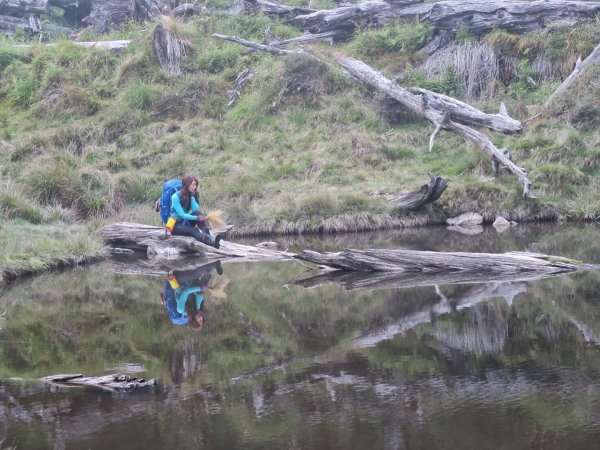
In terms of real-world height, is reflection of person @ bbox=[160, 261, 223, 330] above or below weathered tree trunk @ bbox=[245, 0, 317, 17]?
below

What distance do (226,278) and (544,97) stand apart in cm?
1308

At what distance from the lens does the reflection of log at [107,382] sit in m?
6.27

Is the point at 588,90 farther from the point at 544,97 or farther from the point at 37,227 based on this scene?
the point at 37,227

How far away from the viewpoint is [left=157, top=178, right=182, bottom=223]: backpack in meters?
14.6

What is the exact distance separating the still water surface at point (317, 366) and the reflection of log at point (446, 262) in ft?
1.77

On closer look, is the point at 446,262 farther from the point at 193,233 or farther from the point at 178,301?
the point at 193,233

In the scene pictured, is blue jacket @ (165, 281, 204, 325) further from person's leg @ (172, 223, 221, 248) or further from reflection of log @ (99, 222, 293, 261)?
person's leg @ (172, 223, 221, 248)

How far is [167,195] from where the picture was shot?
14664mm

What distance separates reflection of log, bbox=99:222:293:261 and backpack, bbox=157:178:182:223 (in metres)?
0.49

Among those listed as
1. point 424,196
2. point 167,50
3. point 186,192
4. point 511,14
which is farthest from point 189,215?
point 511,14

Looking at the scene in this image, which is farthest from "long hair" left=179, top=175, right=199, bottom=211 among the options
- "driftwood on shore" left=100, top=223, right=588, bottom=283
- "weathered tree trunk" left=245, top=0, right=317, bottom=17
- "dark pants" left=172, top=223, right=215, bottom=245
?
"weathered tree trunk" left=245, top=0, right=317, bottom=17

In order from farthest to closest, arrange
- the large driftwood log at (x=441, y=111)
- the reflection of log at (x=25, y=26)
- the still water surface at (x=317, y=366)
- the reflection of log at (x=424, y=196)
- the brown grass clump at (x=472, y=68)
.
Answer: the reflection of log at (x=25, y=26), the brown grass clump at (x=472, y=68), the large driftwood log at (x=441, y=111), the reflection of log at (x=424, y=196), the still water surface at (x=317, y=366)

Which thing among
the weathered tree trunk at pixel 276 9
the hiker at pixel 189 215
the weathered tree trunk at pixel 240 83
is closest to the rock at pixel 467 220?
the hiker at pixel 189 215

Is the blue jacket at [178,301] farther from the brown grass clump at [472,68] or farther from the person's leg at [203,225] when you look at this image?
the brown grass clump at [472,68]
